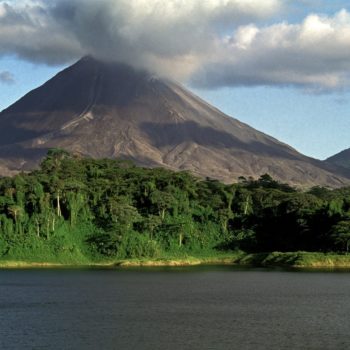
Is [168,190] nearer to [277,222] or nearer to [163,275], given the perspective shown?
[277,222]

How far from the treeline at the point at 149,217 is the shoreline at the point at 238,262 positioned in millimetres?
1436

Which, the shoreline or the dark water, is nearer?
the dark water

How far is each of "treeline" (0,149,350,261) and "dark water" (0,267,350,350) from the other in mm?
14193

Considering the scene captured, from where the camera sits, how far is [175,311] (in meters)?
36.8

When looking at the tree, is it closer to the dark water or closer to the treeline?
the treeline

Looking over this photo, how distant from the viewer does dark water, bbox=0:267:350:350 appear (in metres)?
29.1

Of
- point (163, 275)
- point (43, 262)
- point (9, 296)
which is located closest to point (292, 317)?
point (9, 296)

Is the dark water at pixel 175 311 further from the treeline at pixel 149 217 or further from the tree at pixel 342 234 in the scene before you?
the treeline at pixel 149 217

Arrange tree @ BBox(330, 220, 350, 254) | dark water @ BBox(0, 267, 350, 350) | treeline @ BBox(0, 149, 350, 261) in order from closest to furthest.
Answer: dark water @ BBox(0, 267, 350, 350) → tree @ BBox(330, 220, 350, 254) → treeline @ BBox(0, 149, 350, 261)

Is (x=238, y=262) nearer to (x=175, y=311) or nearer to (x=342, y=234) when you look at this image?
(x=342, y=234)

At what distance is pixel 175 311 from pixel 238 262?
3515 centimetres

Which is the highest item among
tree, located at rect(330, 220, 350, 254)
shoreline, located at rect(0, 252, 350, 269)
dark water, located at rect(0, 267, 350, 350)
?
tree, located at rect(330, 220, 350, 254)

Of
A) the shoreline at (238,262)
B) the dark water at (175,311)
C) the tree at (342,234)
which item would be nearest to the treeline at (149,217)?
the tree at (342,234)

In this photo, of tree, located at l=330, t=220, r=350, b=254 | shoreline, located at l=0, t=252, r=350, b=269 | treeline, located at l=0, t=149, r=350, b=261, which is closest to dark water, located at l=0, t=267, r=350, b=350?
shoreline, located at l=0, t=252, r=350, b=269
